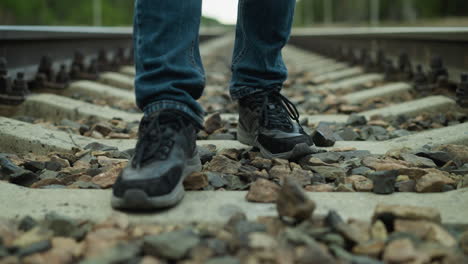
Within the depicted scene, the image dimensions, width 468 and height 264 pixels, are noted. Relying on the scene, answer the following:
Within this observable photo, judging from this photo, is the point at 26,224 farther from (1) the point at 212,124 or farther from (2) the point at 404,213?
(1) the point at 212,124

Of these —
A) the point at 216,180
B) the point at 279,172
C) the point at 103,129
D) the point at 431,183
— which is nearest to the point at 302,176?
the point at 279,172

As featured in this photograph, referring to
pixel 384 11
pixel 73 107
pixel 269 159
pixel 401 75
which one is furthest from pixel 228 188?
pixel 384 11

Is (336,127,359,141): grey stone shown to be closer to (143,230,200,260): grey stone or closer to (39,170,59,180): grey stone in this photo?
(39,170,59,180): grey stone

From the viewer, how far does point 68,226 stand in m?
1.40

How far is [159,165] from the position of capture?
1646 mm

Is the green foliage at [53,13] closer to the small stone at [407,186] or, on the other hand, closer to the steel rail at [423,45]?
the steel rail at [423,45]

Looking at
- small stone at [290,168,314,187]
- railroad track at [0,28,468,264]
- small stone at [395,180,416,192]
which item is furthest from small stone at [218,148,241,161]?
small stone at [395,180,416,192]

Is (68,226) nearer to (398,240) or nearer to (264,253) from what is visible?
(264,253)

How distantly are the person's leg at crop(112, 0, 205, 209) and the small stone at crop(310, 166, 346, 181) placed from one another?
19.2 inches

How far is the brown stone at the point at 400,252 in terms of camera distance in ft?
4.06

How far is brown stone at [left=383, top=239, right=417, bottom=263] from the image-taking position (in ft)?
4.06

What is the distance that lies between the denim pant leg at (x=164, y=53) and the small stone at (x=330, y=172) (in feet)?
1.85

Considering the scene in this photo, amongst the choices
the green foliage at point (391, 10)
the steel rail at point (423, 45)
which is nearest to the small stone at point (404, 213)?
the steel rail at point (423, 45)

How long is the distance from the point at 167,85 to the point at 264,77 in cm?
67
